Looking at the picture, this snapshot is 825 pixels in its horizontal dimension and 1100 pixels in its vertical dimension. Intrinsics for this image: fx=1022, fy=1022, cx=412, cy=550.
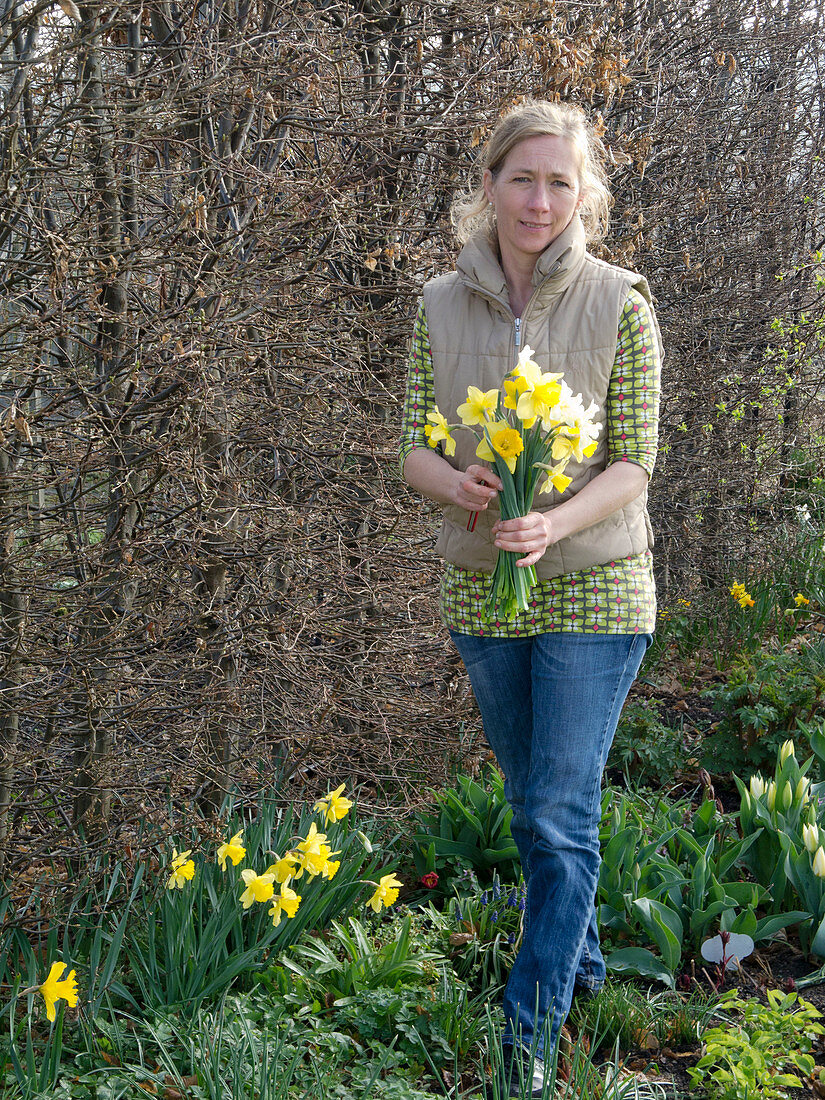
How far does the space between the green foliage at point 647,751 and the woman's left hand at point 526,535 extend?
7.17 ft

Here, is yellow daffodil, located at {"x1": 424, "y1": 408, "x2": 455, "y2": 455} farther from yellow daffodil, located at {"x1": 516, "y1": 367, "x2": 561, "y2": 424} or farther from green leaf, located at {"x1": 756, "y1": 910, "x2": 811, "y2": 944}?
Result: green leaf, located at {"x1": 756, "y1": 910, "x2": 811, "y2": 944}

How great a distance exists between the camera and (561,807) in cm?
213

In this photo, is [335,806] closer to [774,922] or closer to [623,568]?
[623,568]

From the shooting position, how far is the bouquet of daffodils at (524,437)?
199 centimetres

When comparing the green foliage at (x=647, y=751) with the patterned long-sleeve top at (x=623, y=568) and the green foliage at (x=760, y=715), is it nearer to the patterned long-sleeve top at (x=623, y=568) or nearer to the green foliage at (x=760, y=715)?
the green foliage at (x=760, y=715)

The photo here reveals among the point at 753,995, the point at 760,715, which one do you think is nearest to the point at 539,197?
the point at 753,995

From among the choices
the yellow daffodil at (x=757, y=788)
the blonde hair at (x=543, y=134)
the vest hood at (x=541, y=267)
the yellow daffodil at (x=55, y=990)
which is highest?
the blonde hair at (x=543, y=134)

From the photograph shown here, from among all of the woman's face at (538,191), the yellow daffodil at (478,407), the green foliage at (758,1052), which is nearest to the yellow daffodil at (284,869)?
the green foliage at (758,1052)

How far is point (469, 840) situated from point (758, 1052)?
1.24 metres

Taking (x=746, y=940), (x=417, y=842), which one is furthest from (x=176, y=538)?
(x=746, y=940)

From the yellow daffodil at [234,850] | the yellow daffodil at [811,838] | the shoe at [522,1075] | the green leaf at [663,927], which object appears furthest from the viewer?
the yellow daffodil at [811,838]

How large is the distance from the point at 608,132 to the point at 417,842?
3208 mm

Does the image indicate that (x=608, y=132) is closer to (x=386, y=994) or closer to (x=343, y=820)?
(x=343, y=820)

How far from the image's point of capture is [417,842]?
329 cm
